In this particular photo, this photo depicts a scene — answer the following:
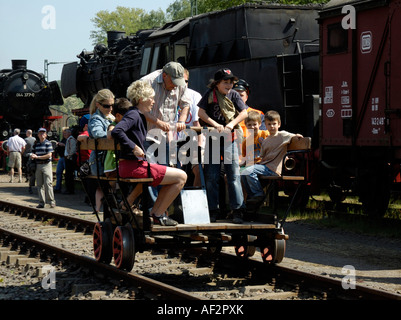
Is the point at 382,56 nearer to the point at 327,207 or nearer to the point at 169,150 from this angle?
the point at 327,207

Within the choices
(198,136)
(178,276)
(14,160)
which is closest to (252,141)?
(198,136)

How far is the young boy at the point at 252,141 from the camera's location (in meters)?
8.47

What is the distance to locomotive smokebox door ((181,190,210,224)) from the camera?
7505mm

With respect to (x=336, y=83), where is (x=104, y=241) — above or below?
below

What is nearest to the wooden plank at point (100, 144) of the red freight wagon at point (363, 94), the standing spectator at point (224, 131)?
the standing spectator at point (224, 131)

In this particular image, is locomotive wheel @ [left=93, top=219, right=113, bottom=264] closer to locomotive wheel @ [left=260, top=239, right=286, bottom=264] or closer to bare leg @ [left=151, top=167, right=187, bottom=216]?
bare leg @ [left=151, top=167, right=187, bottom=216]

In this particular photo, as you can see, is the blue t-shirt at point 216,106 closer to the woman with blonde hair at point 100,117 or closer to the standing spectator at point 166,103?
the standing spectator at point 166,103

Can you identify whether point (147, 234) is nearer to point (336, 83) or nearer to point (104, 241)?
point (104, 241)

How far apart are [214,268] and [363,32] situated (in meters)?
5.81

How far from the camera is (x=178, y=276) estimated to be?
8.16 meters

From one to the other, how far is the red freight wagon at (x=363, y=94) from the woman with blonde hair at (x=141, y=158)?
17.7 ft

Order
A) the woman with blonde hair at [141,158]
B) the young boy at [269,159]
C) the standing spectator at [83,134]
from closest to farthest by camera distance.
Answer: the woman with blonde hair at [141,158], the young boy at [269,159], the standing spectator at [83,134]

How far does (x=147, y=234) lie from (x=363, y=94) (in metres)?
6.46
